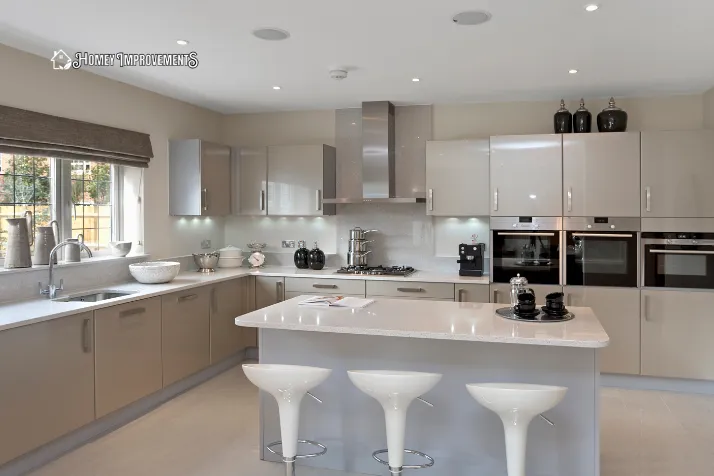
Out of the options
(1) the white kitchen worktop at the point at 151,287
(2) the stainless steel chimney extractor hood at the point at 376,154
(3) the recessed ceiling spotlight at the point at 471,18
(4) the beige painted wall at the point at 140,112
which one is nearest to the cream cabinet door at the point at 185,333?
(1) the white kitchen worktop at the point at 151,287

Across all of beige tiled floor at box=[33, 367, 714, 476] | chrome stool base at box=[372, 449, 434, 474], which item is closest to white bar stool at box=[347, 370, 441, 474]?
chrome stool base at box=[372, 449, 434, 474]

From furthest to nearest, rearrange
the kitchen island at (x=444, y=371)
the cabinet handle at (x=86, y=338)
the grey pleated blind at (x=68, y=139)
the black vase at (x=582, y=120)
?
1. the black vase at (x=582, y=120)
2. the grey pleated blind at (x=68, y=139)
3. the cabinet handle at (x=86, y=338)
4. the kitchen island at (x=444, y=371)

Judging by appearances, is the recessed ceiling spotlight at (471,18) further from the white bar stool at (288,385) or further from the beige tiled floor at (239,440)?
the beige tiled floor at (239,440)

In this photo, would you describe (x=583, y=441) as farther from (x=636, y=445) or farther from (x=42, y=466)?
(x=42, y=466)

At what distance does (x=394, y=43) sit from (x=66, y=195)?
2664 millimetres

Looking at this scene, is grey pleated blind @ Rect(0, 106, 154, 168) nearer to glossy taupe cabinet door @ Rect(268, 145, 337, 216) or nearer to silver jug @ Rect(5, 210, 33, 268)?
silver jug @ Rect(5, 210, 33, 268)

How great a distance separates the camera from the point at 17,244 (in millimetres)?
3816

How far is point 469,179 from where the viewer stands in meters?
5.21

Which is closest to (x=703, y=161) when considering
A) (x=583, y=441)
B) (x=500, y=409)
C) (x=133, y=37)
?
(x=583, y=441)

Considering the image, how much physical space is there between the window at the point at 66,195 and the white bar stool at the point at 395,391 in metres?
2.74

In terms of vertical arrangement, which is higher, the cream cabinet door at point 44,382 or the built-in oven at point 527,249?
the built-in oven at point 527,249

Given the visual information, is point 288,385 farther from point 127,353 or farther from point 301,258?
point 301,258

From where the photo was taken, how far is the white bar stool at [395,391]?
8.55 feet

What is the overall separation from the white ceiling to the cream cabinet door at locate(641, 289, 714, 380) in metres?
1.74
